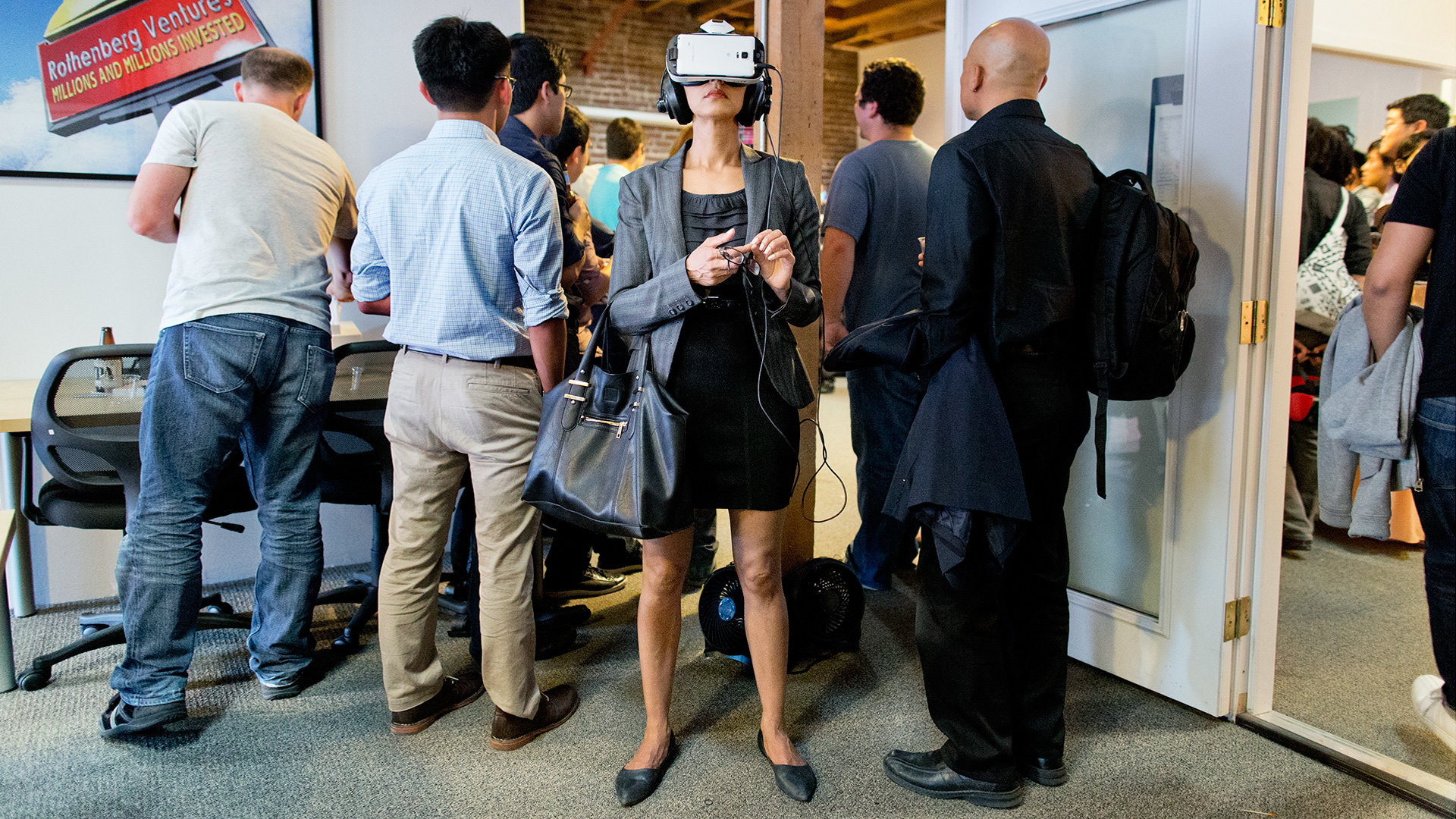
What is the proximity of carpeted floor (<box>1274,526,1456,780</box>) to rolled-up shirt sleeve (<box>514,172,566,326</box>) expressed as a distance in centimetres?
220

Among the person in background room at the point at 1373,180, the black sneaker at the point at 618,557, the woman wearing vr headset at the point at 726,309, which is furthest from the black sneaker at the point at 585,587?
the person in background room at the point at 1373,180

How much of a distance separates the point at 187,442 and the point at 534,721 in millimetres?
1127

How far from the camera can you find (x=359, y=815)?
6.46ft

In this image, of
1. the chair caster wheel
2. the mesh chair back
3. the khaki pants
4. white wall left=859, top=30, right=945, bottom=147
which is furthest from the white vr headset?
white wall left=859, top=30, right=945, bottom=147

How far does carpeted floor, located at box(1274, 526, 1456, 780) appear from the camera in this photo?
2.37 metres

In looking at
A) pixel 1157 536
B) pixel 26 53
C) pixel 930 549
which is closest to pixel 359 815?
pixel 930 549

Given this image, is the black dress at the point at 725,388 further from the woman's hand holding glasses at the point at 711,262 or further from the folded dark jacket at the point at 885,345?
the folded dark jacket at the point at 885,345

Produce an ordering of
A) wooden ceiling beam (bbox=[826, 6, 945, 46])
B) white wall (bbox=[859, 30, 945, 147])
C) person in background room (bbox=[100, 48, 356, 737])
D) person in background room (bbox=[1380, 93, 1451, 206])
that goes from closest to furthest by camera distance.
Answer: person in background room (bbox=[100, 48, 356, 737])
person in background room (bbox=[1380, 93, 1451, 206])
wooden ceiling beam (bbox=[826, 6, 945, 46])
white wall (bbox=[859, 30, 945, 147])

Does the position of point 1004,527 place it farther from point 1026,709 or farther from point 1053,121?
point 1053,121

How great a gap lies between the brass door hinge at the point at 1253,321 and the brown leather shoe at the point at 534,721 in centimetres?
196

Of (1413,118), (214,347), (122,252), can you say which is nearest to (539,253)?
(214,347)

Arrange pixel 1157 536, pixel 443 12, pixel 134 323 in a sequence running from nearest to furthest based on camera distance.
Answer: pixel 1157 536 → pixel 134 323 → pixel 443 12

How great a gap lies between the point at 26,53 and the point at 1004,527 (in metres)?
3.49

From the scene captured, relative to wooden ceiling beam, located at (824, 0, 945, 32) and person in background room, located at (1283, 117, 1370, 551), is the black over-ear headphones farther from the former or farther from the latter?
wooden ceiling beam, located at (824, 0, 945, 32)
